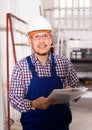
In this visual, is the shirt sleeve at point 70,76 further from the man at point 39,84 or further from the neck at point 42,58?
the neck at point 42,58

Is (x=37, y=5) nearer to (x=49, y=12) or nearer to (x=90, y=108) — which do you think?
(x=90, y=108)

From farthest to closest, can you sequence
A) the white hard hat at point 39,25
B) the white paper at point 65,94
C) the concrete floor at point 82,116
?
1. the concrete floor at point 82,116
2. the white hard hat at point 39,25
3. the white paper at point 65,94

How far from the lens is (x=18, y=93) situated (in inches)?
63.5

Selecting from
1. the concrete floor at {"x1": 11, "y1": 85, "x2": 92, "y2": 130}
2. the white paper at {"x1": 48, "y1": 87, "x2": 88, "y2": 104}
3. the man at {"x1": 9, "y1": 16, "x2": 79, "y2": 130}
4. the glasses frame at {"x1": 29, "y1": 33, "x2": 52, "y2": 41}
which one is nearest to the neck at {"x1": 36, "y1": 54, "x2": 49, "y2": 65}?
the man at {"x1": 9, "y1": 16, "x2": 79, "y2": 130}

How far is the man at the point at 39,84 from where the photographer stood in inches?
63.8

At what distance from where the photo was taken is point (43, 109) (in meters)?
1.65

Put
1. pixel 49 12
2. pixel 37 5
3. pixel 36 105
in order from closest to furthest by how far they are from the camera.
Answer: pixel 36 105
pixel 37 5
pixel 49 12

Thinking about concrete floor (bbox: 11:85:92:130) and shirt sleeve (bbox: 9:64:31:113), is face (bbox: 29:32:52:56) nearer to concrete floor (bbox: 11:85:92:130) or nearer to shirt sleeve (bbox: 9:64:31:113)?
shirt sleeve (bbox: 9:64:31:113)

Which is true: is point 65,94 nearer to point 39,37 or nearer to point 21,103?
point 21,103

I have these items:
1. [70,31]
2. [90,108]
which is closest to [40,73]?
[90,108]

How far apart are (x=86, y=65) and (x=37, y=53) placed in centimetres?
461

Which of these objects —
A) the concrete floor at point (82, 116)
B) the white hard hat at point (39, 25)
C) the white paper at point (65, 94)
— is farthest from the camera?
the concrete floor at point (82, 116)

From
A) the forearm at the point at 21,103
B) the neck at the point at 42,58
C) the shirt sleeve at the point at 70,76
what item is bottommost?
the forearm at the point at 21,103

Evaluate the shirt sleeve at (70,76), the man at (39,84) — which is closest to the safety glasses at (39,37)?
the man at (39,84)
